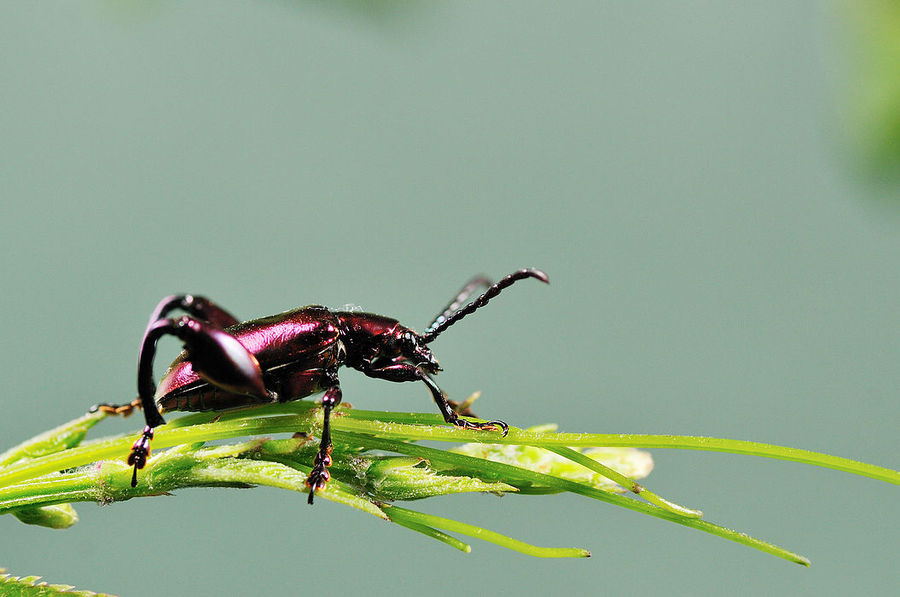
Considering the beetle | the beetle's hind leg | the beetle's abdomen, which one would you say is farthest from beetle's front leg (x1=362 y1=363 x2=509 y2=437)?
the beetle's hind leg

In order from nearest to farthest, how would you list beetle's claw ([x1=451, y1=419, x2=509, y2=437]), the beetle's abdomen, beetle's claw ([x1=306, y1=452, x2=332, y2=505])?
beetle's claw ([x1=306, y1=452, x2=332, y2=505]), beetle's claw ([x1=451, y1=419, x2=509, y2=437]), the beetle's abdomen

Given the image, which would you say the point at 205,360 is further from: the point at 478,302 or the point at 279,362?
the point at 478,302

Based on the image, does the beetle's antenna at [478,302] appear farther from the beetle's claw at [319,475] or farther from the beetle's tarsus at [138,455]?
the beetle's tarsus at [138,455]

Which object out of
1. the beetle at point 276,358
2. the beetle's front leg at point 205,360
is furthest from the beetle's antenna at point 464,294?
the beetle's front leg at point 205,360

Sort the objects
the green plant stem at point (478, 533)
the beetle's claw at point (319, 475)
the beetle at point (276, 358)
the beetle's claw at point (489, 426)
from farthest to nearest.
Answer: the beetle at point (276, 358) < the beetle's claw at point (489, 426) < the beetle's claw at point (319, 475) < the green plant stem at point (478, 533)

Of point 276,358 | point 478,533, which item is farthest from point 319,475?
point 276,358

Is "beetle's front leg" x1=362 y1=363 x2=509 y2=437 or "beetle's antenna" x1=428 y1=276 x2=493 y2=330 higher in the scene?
"beetle's antenna" x1=428 y1=276 x2=493 y2=330

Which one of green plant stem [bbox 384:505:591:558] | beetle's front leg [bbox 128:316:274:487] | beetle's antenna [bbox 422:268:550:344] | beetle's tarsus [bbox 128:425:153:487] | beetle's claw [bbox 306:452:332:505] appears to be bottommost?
green plant stem [bbox 384:505:591:558]

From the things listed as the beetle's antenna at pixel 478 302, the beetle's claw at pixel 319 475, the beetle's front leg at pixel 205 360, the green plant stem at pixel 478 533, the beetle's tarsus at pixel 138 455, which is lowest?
the green plant stem at pixel 478 533

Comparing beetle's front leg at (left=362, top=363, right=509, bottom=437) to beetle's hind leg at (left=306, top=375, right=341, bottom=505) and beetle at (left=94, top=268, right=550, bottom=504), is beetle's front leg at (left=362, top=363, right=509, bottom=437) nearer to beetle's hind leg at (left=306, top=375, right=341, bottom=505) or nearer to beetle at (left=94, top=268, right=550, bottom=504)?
beetle at (left=94, top=268, right=550, bottom=504)
